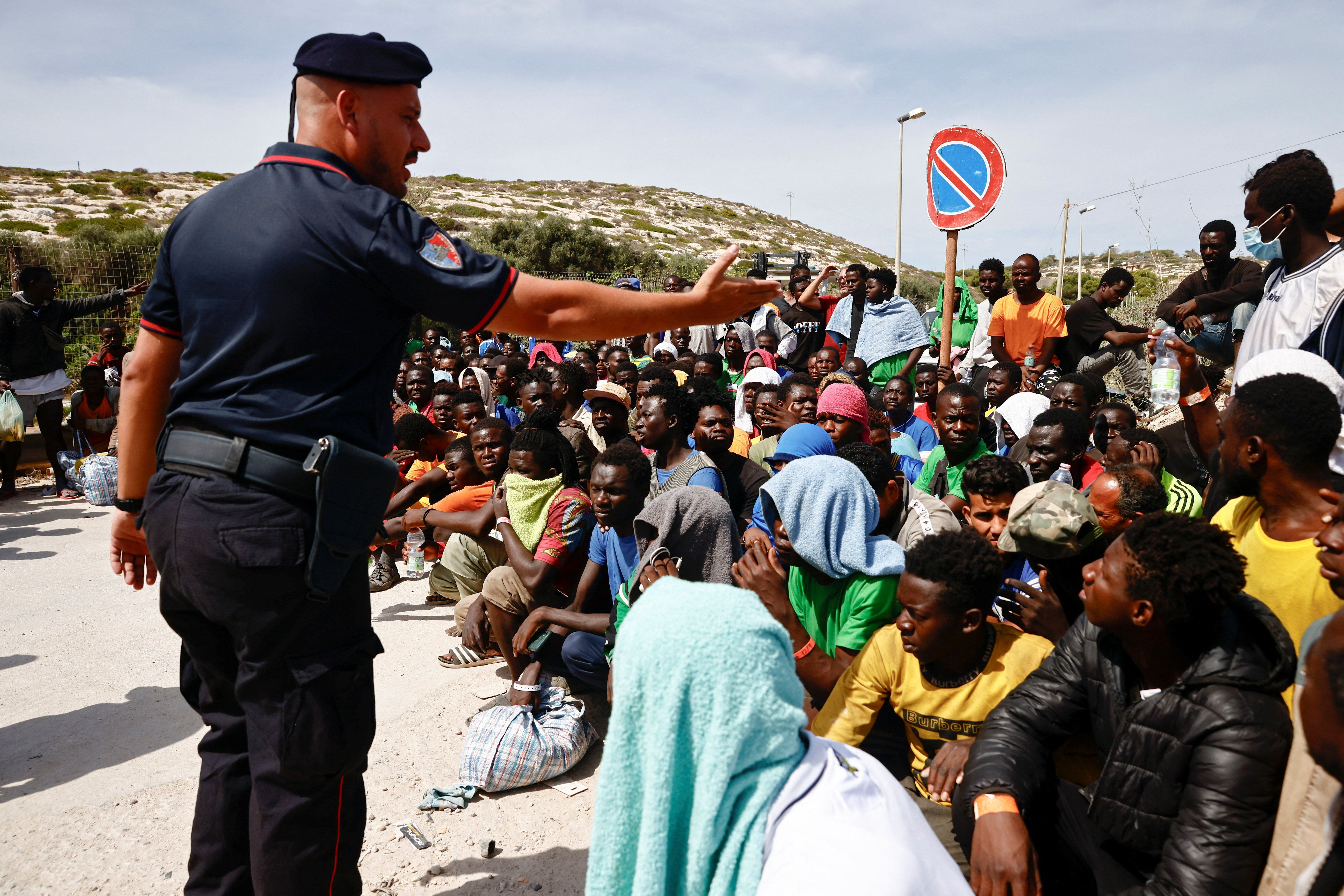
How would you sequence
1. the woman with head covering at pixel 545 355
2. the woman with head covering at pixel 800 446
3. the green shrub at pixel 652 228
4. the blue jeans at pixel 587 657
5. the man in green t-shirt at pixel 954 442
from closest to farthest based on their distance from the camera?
1. the blue jeans at pixel 587 657
2. the woman with head covering at pixel 800 446
3. the man in green t-shirt at pixel 954 442
4. the woman with head covering at pixel 545 355
5. the green shrub at pixel 652 228

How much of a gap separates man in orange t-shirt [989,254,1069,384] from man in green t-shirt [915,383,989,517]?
2484 mm

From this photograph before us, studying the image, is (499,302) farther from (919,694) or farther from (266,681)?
(919,694)

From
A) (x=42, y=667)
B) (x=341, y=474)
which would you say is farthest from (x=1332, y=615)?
(x=42, y=667)

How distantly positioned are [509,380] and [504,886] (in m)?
6.19

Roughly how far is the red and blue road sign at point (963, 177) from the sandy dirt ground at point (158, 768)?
407 cm

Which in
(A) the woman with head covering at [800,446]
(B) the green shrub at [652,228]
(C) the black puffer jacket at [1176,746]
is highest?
(B) the green shrub at [652,228]

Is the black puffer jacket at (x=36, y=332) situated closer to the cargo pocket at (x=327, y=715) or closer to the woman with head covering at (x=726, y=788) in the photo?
the cargo pocket at (x=327, y=715)

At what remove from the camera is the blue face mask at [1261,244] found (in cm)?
348

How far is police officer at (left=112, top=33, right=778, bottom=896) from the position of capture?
6.17 feet

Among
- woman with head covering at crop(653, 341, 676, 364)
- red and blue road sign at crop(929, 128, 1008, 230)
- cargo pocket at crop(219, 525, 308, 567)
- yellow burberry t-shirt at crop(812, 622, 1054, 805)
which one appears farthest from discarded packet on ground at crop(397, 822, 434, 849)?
woman with head covering at crop(653, 341, 676, 364)

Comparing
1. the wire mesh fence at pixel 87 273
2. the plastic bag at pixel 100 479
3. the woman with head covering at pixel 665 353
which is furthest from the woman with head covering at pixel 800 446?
the wire mesh fence at pixel 87 273

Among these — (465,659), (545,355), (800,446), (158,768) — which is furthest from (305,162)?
(545,355)

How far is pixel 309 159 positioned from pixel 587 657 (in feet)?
8.56

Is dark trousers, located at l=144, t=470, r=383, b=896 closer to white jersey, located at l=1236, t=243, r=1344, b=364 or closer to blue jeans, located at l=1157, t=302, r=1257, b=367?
white jersey, located at l=1236, t=243, r=1344, b=364
